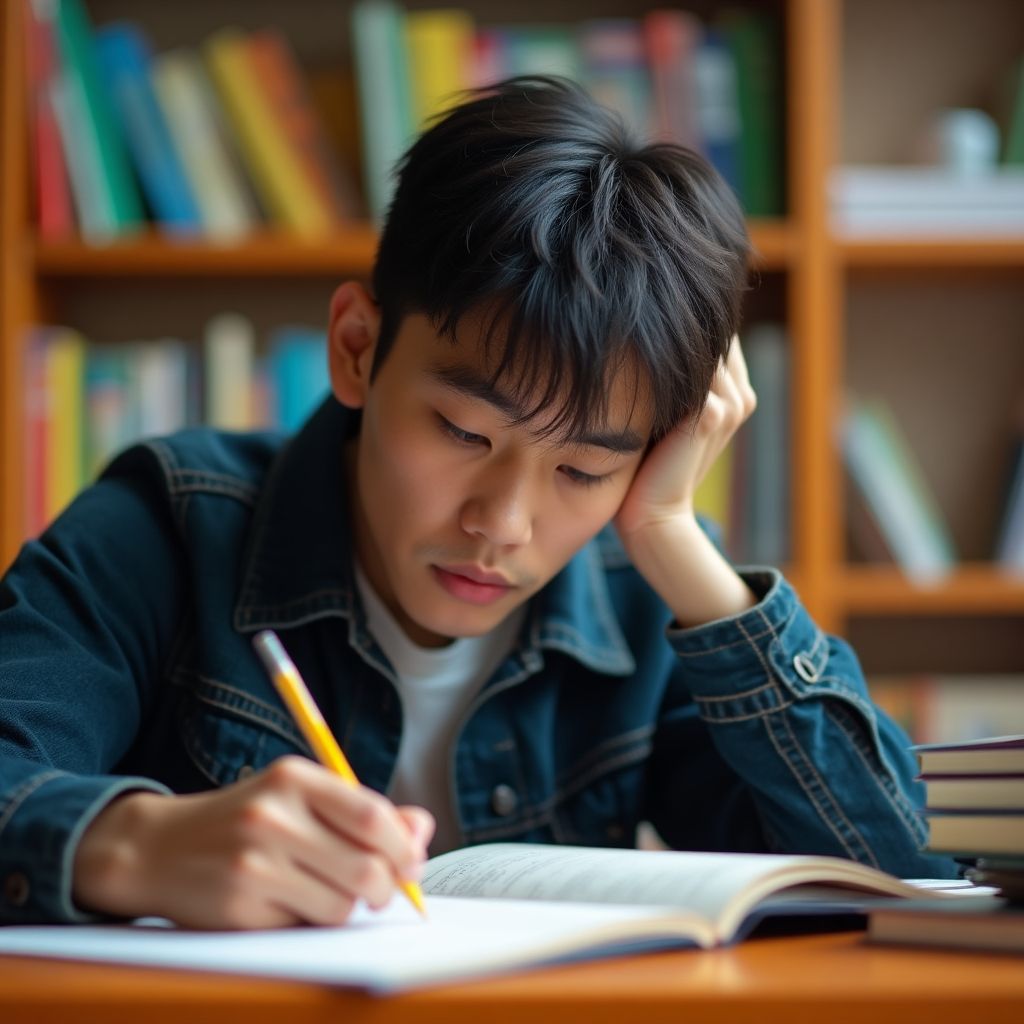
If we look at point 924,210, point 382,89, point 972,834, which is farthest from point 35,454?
point 972,834

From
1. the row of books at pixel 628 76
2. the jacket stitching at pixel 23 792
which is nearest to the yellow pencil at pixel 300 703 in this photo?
the jacket stitching at pixel 23 792

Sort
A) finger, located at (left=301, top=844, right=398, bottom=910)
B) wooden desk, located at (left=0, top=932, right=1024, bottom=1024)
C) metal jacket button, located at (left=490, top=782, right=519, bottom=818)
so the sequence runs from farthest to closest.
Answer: metal jacket button, located at (left=490, top=782, right=519, bottom=818), finger, located at (left=301, top=844, right=398, bottom=910), wooden desk, located at (left=0, top=932, right=1024, bottom=1024)

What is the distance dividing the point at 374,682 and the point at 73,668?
267mm

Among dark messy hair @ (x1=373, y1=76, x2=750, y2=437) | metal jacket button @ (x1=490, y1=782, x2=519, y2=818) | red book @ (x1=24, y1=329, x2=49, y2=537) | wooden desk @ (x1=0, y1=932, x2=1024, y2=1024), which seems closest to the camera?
wooden desk @ (x1=0, y1=932, x2=1024, y2=1024)

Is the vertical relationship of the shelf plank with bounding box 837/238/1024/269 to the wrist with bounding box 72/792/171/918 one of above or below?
above

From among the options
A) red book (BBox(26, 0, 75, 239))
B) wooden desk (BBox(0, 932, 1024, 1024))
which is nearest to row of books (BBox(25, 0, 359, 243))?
red book (BBox(26, 0, 75, 239))

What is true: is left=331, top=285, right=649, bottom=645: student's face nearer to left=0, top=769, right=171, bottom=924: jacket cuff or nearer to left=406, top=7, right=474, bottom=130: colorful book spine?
left=0, top=769, right=171, bottom=924: jacket cuff

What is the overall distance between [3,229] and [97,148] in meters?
0.19

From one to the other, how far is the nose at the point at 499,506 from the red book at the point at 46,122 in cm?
136

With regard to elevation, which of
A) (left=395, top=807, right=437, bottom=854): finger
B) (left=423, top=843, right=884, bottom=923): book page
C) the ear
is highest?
the ear

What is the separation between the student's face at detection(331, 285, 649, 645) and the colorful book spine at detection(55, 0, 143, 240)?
3.82 ft

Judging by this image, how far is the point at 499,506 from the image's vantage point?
3.04ft

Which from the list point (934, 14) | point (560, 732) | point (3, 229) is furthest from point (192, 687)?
point (934, 14)

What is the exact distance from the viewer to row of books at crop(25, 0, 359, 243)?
204cm
